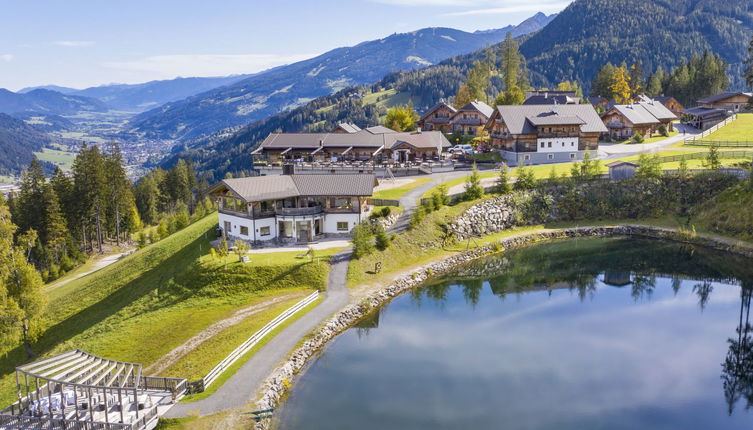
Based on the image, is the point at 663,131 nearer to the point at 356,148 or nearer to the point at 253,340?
the point at 356,148

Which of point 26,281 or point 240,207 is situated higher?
point 240,207

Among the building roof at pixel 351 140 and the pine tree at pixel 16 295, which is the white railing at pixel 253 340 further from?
the building roof at pixel 351 140

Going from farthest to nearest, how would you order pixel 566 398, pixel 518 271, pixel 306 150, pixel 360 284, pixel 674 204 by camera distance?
pixel 306 150 → pixel 674 204 → pixel 518 271 → pixel 360 284 → pixel 566 398

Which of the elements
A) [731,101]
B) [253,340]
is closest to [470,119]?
[731,101]

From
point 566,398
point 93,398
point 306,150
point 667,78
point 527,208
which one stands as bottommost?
point 566,398

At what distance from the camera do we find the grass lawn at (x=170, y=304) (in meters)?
38.6

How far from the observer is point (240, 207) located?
58.7 m

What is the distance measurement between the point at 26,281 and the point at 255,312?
20109mm

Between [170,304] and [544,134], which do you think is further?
[544,134]

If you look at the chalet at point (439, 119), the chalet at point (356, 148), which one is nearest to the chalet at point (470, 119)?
the chalet at point (439, 119)

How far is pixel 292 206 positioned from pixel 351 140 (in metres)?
30.6

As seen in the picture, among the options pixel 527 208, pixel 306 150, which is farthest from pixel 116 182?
pixel 527 208

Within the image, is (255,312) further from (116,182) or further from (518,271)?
(116,182)

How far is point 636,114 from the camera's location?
10219cm
